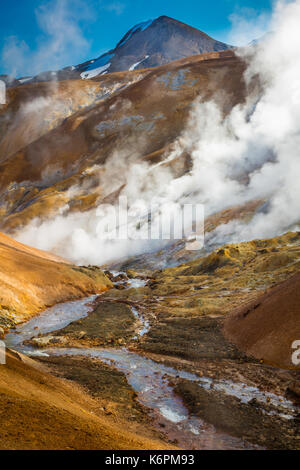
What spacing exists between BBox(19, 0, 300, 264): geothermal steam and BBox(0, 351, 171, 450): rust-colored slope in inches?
2142

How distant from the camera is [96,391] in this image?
561 inches

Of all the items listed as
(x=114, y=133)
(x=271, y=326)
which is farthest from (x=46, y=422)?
(x=114, y=133)

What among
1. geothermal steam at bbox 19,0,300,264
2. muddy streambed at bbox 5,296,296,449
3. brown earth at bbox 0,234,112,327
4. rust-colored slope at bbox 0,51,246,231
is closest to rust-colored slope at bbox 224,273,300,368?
muddy streambed at bbox 5,296,296,449

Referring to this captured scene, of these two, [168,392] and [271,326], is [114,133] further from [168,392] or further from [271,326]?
[168,392]

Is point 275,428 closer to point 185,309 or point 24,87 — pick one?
point 185,309

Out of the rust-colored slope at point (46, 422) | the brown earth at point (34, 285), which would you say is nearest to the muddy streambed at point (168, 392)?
the rust-colored slope at point (46, 422)

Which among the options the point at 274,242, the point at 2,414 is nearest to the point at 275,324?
the point at 2,414

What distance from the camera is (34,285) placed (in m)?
36.1

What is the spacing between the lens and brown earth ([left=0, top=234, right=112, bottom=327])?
99.2ft

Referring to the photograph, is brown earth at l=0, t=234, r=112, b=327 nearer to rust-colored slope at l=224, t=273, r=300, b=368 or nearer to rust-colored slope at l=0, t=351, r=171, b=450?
rust-colored slope at l=0, t=351, r=171, b=450

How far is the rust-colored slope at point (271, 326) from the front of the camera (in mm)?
17656

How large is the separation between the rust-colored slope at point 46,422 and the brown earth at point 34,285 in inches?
671

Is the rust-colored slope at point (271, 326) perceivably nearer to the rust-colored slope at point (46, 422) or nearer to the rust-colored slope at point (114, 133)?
the rust-colored slope at point (46, 422)

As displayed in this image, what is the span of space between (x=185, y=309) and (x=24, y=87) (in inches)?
6031
